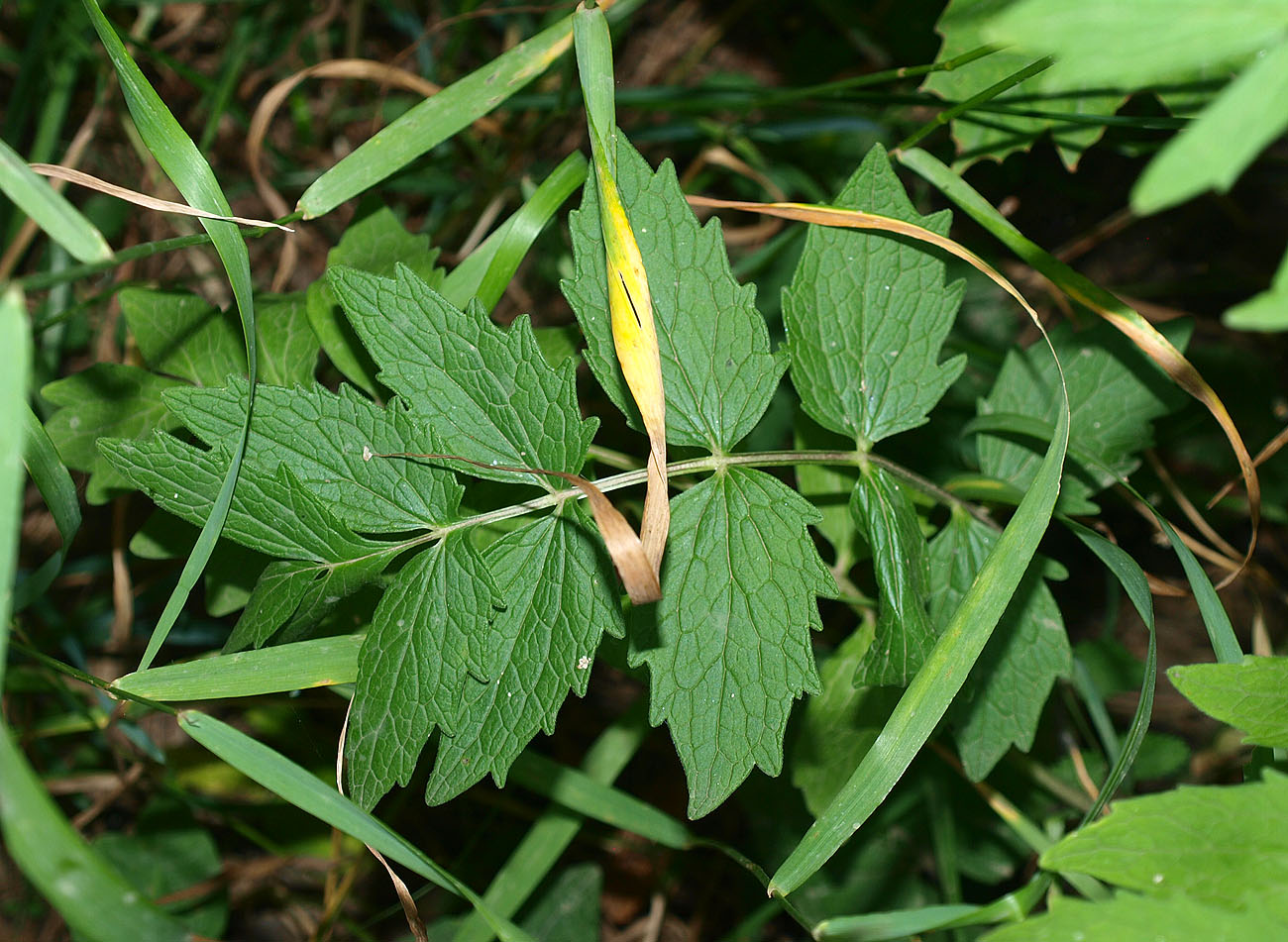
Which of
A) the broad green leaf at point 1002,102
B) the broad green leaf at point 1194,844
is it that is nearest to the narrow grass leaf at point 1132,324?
the broad green leaf at point 1002,102

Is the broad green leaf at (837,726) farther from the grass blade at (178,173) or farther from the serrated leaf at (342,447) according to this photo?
the grass blade at (178,173)

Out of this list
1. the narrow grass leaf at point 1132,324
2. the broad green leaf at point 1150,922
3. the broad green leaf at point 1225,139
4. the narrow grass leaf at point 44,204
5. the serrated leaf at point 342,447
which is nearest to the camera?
the broad green leaf at point 1225,139

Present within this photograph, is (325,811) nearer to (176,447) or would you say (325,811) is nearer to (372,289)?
(176,447)

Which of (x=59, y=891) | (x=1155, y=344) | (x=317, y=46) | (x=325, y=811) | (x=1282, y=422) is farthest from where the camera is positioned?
(x=317, y=46)

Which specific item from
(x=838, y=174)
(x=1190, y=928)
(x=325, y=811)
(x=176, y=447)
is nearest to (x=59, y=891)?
(x=325, y=811)

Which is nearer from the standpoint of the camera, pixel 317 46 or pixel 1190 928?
pixel 1190 928
